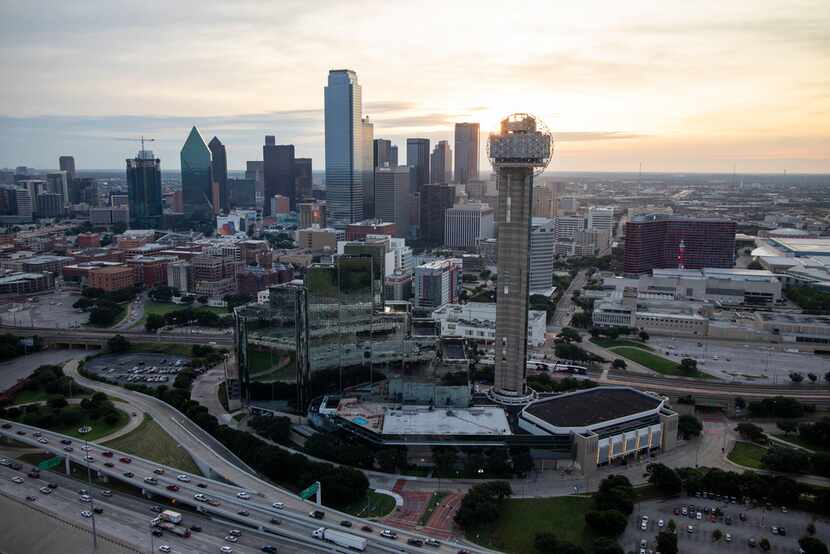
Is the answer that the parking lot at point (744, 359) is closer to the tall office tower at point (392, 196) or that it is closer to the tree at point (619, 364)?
the tree at point (619, 364)

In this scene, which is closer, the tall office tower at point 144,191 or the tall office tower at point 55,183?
the tall office tower at point 144,191

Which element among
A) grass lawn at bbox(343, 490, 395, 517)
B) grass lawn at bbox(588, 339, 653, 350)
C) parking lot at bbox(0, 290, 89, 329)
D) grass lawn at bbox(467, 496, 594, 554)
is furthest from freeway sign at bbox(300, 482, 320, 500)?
parking lot at bbox(0, 290, 89, 329)

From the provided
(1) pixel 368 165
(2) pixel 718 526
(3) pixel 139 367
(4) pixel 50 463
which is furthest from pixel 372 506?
(1) pixel 368 165

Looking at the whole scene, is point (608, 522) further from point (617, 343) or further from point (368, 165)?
point (368, 165)

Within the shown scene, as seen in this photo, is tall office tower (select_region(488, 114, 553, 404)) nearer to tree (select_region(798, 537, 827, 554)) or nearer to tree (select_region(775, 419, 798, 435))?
tree (select_region(775, 419, 798, 435))

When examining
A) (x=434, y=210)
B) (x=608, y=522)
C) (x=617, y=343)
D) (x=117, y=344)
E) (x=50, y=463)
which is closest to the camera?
(x=608, y=522)

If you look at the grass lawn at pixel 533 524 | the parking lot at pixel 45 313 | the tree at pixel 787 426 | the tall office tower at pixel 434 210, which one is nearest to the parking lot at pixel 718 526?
the grass lawn at pixel 533 524
